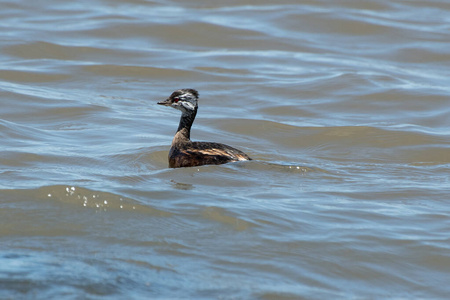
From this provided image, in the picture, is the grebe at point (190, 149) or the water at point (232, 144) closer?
the water at point (232, 144)

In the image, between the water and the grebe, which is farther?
the grebe

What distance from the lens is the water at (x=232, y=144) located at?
6137 mm

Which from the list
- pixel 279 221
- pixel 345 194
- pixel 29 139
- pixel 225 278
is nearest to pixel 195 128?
pixel 29 139

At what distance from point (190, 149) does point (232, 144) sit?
173 centimetres

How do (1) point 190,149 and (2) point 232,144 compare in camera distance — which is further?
(2) point 232,144

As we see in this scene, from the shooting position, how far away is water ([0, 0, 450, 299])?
6137 millimetres

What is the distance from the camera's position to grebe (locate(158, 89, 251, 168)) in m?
9.21

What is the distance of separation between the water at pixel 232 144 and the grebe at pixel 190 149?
0.17 metres

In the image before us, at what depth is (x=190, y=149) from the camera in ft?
31.1

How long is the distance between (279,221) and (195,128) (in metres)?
4.87

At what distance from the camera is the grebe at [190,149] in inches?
363

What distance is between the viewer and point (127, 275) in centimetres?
583

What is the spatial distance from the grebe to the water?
0.17 metres

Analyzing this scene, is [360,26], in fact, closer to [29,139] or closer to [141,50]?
[141,50]
